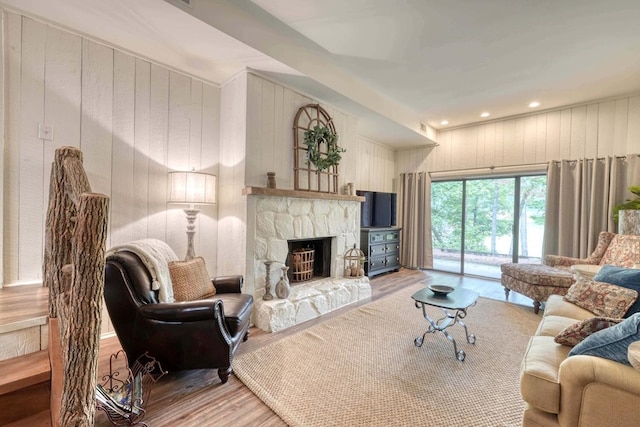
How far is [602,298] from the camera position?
2.06m

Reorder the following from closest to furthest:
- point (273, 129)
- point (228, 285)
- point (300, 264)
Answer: point (228, 285), point (273, 129), point (300, 264)

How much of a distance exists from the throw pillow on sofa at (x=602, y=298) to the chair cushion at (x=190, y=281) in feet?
10.2

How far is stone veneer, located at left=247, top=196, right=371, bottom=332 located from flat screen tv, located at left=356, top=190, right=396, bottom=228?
3.57 ft

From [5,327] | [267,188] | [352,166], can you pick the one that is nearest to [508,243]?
[352,166]

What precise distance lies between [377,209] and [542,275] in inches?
103

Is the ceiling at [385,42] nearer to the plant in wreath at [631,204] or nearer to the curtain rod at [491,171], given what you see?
the curtain rod at [491,171]

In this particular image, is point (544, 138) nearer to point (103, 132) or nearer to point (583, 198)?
point (583, 198)

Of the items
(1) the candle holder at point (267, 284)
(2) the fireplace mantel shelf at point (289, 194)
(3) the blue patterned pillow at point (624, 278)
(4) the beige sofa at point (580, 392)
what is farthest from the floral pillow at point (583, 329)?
(2) the fireplace mantel shelf at point (289, 194)

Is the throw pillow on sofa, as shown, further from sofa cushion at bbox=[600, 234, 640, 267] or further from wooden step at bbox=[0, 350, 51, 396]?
wooden step at bbox=[0, 350, 51, 396]

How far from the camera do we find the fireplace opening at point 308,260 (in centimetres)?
346

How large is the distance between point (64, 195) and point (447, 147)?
5678mm

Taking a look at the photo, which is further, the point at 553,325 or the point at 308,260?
the point at 308,260

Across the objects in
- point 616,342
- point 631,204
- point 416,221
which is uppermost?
point 631,204

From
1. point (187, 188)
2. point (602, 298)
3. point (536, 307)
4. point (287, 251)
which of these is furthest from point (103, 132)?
point (536, 307)
